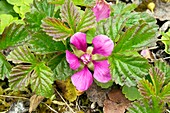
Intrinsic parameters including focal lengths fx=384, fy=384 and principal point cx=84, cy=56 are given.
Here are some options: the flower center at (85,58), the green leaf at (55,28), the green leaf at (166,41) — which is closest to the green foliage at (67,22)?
the green leaf at (55,28)

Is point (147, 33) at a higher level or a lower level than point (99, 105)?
higher

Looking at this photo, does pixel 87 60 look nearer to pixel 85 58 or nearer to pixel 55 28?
pixel 85 58

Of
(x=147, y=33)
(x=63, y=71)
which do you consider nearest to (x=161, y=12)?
(x=147, y=33)

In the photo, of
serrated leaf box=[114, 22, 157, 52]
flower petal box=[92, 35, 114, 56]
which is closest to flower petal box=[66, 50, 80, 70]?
flower petal box=[92, 35, 114, 56]

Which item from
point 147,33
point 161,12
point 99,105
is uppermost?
point 147,33

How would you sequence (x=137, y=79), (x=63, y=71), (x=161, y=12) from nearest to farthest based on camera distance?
(x=137, y=79)
(x=63, y=71)
(x=161, y=12)

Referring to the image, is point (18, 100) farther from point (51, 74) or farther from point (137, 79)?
point (137, 79)
